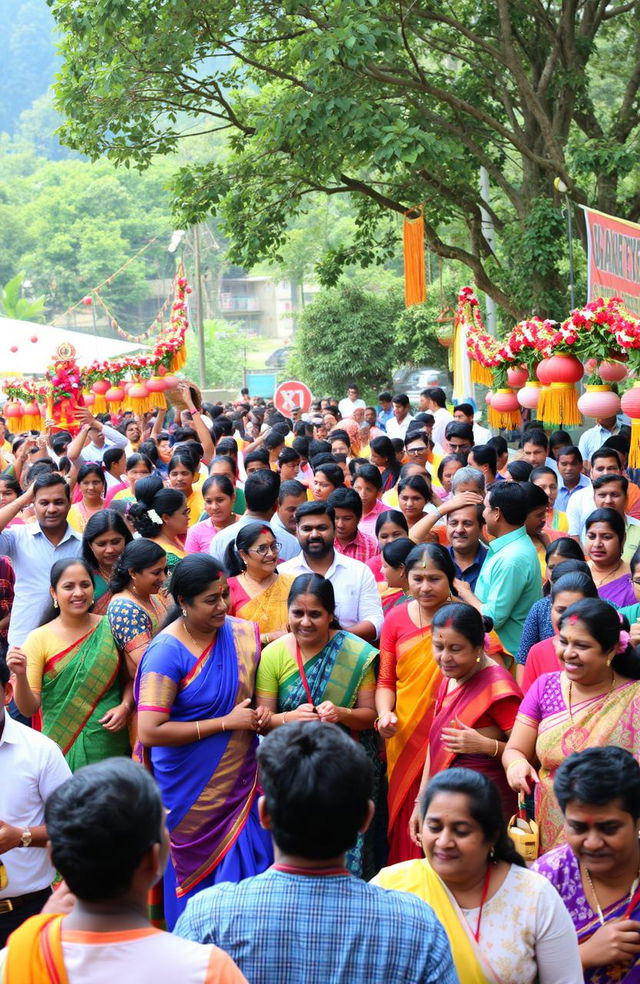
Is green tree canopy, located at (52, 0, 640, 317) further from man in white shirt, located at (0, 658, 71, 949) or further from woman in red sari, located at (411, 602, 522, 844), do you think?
man in white shirt, located at (0, 658, 71, 949)

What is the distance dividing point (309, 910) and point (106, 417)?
53.0 feet

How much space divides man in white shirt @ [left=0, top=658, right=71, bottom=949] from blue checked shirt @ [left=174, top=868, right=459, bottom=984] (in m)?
1.26

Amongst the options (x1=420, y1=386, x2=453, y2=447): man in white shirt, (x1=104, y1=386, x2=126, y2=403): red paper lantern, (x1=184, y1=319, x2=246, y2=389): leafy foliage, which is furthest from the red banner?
(x1=184, y1=319, x2=246, y2=389): leafy foliage

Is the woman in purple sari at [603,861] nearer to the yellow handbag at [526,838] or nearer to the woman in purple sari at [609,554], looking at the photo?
the yellow handbag at [526,838]

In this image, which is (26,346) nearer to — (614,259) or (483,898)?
(614,259)

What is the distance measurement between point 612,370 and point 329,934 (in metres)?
5.60

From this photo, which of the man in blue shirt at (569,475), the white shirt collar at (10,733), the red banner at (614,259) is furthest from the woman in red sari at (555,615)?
the man in blue shirt at (569,475)

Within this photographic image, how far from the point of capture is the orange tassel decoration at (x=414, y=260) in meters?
13.5

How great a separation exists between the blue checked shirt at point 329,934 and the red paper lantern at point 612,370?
5.47 m

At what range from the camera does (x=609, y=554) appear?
5.48 m

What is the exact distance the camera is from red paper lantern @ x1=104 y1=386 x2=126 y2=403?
12.2m

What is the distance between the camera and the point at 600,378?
299 inches

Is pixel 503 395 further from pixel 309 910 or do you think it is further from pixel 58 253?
pixel 58 253

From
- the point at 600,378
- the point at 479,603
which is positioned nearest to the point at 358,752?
the point at 479,603
